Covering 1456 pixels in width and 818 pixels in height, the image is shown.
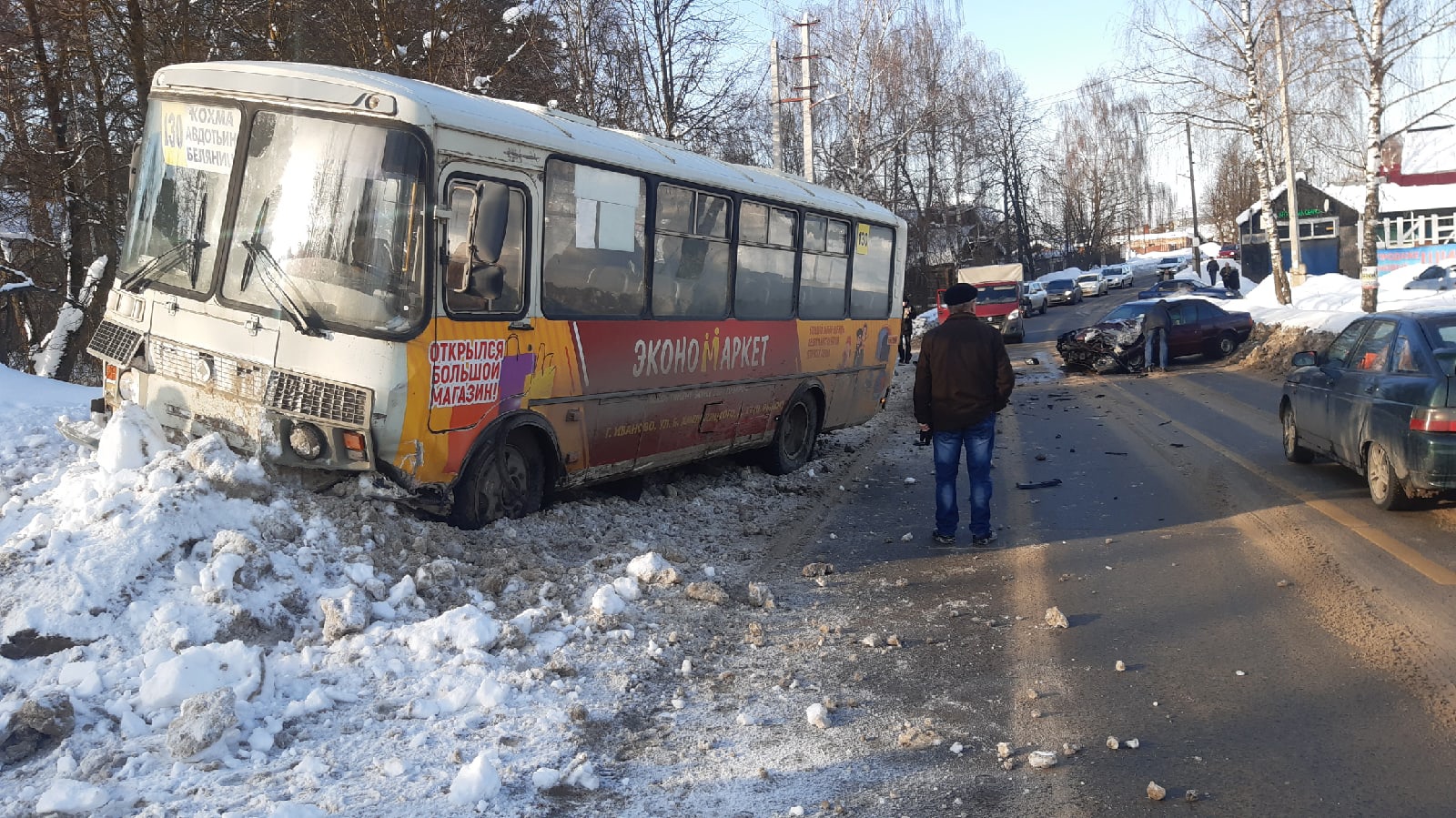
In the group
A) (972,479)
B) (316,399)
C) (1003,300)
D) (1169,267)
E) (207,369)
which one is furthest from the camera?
(1169,267)

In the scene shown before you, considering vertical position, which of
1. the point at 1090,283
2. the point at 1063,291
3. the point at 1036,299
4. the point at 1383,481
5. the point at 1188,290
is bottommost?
the point at 1383,481

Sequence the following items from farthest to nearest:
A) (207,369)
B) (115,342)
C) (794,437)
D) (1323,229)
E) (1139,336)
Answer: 1. (1323,229)
2. (1139,336)
3. (794,437)
4. (115,342)
5. (207,369)

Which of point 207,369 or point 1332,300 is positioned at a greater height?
point 1332,300

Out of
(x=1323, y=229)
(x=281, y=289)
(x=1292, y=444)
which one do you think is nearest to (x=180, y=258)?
(x=281, y=289)

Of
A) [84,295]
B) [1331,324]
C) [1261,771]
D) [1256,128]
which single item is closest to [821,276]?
[1261,771]

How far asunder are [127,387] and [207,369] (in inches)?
31.9

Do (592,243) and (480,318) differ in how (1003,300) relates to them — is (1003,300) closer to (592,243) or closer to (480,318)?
(592,243)

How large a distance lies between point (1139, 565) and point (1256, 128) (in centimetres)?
2902

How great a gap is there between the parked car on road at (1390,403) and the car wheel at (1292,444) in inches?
11.9

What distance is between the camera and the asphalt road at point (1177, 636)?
407cm

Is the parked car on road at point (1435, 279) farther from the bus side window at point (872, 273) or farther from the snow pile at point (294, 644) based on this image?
the snow pile at point (294, 644)

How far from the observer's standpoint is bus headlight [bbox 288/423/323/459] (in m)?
6.55

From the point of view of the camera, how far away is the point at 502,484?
25.2 feet

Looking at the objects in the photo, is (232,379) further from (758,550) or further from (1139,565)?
(1139,565)
